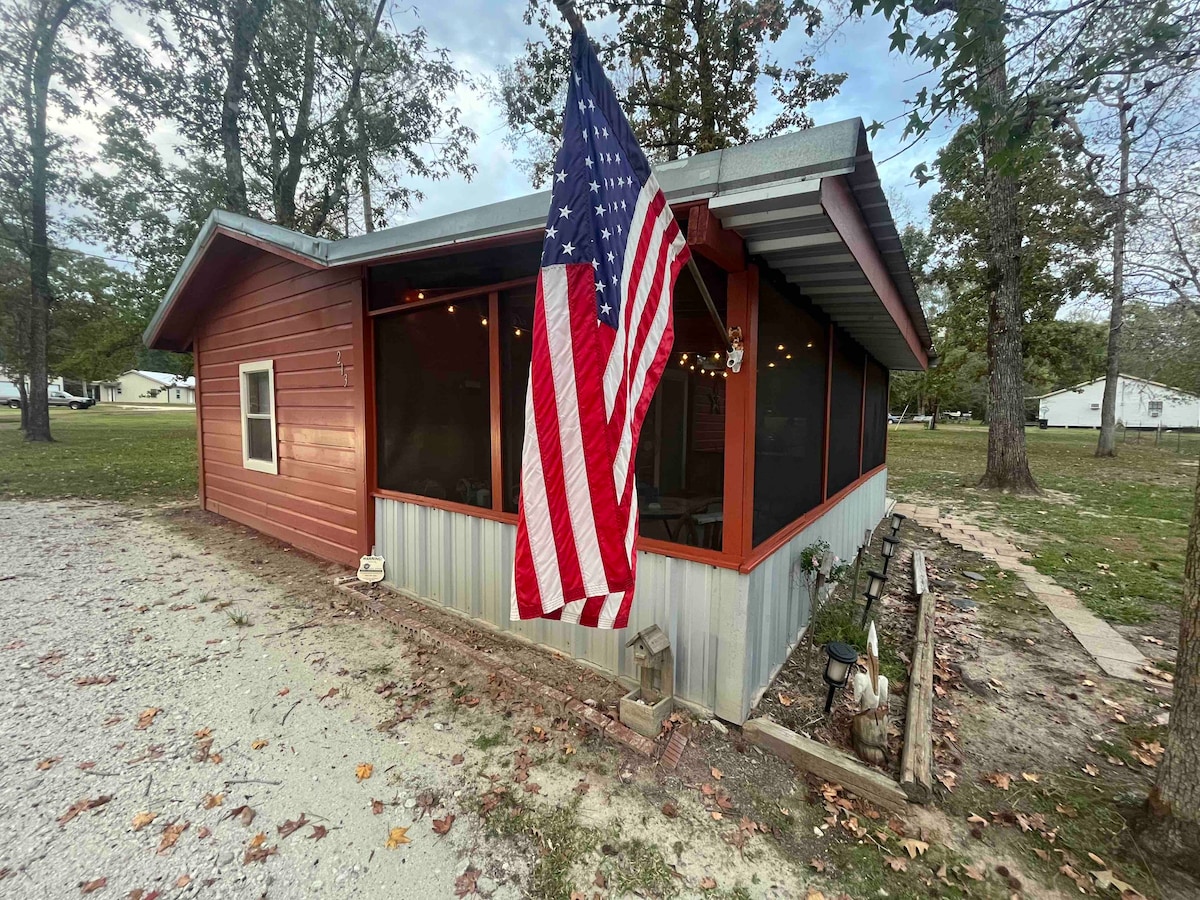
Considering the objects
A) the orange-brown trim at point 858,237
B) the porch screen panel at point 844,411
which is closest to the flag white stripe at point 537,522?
the orange-brown trim at point 858,237

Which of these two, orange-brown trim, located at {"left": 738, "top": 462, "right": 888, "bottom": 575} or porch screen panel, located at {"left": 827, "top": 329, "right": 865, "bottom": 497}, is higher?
porch screen panel, located at {"left": 827, "top": 329, "right": 865, "bottom": 497}

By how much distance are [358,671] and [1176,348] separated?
20.7 meters

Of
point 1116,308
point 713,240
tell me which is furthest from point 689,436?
point 1116,308

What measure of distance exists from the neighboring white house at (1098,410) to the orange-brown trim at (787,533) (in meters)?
39.5

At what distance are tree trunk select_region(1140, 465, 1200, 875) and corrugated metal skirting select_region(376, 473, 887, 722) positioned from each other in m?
1.55

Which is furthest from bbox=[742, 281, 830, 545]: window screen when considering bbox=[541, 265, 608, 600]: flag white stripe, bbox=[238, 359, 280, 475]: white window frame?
bbox=[238, 359, 280, 475]: white window frame

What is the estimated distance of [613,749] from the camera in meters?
2.46

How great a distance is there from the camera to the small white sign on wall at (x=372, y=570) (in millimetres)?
4475

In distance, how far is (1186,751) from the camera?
183 cm

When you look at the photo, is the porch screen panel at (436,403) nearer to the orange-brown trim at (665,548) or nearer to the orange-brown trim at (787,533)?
the orange-brown trim at (665,548)

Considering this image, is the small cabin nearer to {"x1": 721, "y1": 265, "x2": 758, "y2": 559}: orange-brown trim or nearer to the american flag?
{"x1": 721, "y1": 265, "x2": 758, "y2": 559}: orange-brown trim

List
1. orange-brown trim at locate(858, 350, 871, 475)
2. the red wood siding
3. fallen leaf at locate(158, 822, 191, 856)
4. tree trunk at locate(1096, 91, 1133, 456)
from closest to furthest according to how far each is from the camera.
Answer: fallen leaf at locate(158, 822, 191, 856), the red wood siding, orange-brown trim at locate(858, 350, 871, 475), tree trunk at locate(1096, 91, 1133, 456)

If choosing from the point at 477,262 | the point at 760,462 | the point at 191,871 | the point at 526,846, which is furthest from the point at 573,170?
the point at 191,871

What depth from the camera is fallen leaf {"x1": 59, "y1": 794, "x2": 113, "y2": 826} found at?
2006 mm
